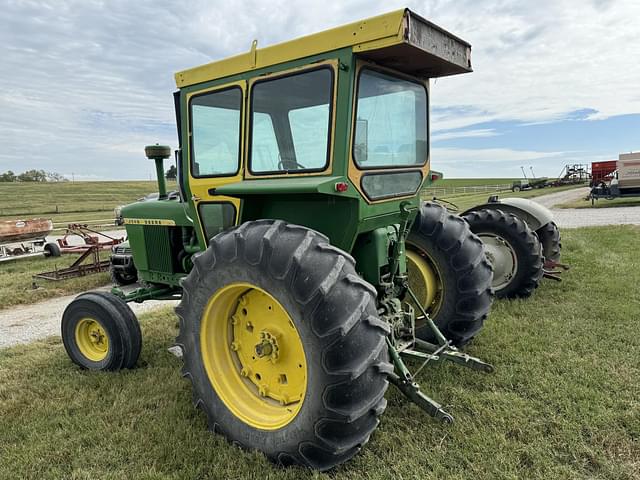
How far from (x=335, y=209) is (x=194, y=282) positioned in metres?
1.00

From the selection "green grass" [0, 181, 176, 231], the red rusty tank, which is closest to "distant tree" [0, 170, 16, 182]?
"green grass" [0, 181, 176, 231]

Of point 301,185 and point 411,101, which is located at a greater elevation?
point 411,101

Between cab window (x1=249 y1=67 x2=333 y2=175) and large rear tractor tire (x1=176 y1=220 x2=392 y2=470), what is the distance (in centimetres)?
55

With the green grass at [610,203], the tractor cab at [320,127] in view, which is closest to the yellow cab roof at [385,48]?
the tractor cab at [320,127]

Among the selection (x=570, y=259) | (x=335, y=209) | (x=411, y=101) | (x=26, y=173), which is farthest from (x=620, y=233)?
(x=26, y=173)

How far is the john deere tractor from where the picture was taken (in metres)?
2.36

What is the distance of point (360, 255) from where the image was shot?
131 inches

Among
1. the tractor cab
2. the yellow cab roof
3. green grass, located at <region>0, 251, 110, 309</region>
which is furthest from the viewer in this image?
green grass, located at <region>0, 251, 110, 309</region>

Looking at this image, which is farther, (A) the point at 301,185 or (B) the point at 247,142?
(B) the point at 247,142

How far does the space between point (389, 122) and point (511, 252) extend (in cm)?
325

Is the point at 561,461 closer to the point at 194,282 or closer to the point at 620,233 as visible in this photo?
the point at 194,282

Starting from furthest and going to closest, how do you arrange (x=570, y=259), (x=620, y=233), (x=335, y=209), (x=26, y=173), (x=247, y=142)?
(x=26, y=173)
(x=620, y=233)
(x=570, y=259)
(x=247, y=142)
(x=335, y=209)

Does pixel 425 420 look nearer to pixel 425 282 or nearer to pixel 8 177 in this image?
pixel 425 282

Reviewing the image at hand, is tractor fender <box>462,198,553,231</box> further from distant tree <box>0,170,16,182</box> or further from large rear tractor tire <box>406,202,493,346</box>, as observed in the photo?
distant tree <box>0,170,16,182</box>
